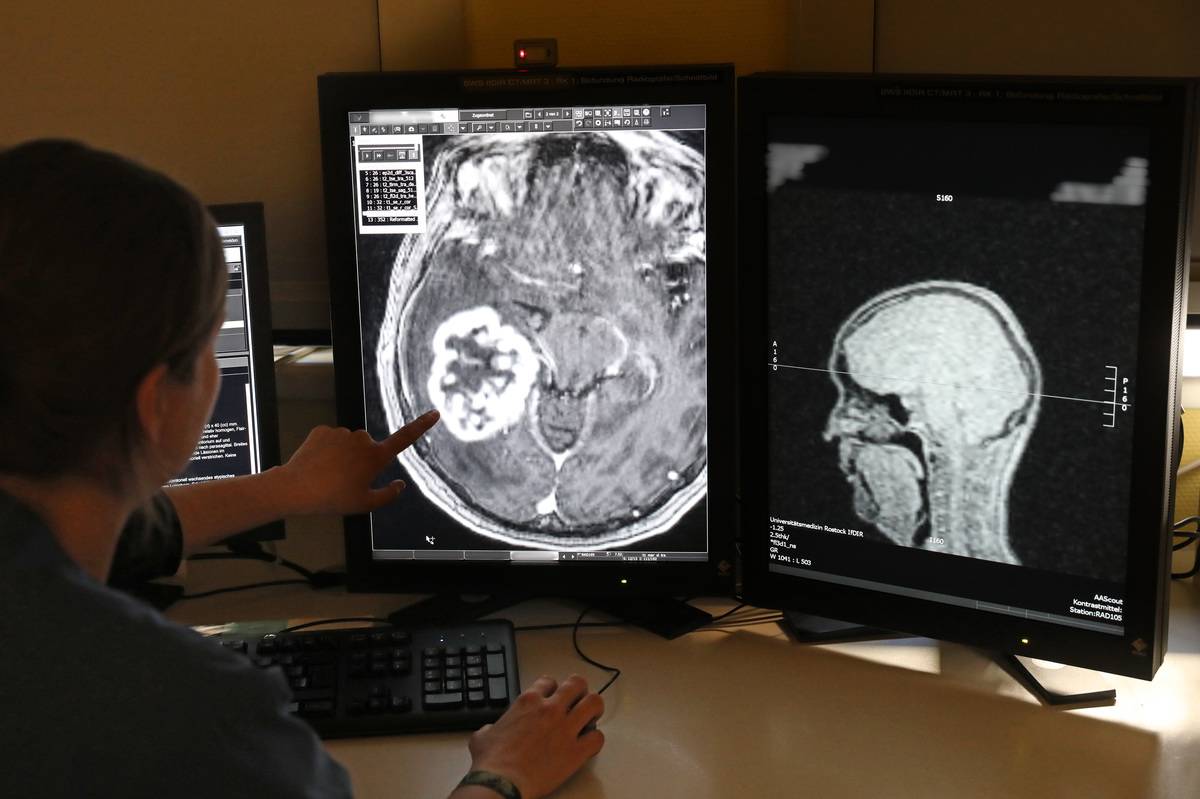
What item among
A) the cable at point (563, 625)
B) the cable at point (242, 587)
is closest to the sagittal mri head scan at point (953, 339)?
the cable at point (563, 625)

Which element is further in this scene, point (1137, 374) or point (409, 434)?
point (409, 434)

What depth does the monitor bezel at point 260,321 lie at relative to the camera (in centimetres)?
153

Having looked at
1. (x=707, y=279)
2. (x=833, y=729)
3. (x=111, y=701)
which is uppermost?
(x=707, y=279)

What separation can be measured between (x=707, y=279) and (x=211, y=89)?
0.74 metres

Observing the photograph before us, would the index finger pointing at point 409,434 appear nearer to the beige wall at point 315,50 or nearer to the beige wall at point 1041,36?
the beige wall at point 315,50

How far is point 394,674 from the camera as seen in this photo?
1374 millimetres

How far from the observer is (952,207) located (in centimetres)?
130

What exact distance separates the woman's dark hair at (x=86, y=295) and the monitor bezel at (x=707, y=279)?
614 mm

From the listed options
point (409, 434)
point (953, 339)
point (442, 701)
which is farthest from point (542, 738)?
point (953, 339)

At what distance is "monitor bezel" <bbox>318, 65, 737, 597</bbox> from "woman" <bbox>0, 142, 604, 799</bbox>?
58cm

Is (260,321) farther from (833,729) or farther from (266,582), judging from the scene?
(833,729)

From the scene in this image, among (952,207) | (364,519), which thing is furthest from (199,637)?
(952,207)

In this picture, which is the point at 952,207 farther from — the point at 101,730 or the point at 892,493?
the point at 101,730

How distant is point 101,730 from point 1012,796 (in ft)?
2.60
